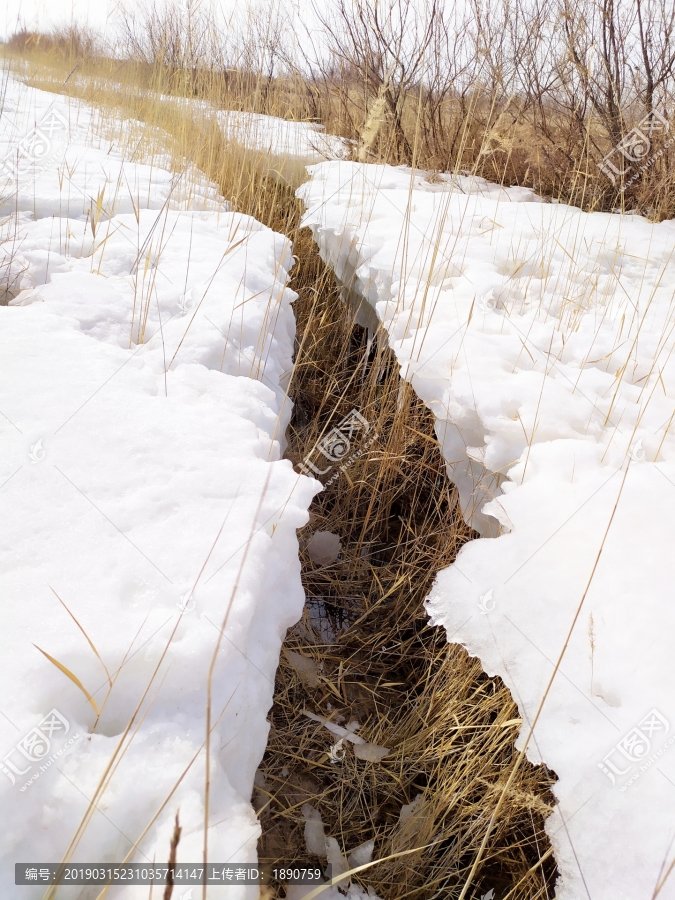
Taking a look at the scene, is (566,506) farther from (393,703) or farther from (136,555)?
(136,555)

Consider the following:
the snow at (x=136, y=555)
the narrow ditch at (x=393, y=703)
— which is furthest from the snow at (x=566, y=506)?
the snow at (x=136, y=555)

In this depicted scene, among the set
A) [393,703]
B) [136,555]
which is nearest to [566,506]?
[393,703]

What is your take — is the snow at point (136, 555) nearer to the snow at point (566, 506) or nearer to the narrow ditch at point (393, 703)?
the narrow ditch at point (393, 703)

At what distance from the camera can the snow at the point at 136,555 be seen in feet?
1.83

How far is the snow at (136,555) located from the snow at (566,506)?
388 millimetres

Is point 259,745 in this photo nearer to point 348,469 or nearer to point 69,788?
point 69,788

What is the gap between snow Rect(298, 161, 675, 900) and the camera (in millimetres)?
708

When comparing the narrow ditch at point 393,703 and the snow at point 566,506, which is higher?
the snow at point 566,506

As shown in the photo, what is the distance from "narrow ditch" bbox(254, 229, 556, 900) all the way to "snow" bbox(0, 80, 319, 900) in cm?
22

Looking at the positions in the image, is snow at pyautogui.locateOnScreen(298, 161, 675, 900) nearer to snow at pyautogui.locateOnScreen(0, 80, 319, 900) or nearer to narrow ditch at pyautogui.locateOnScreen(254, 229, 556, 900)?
narrow ditch at pyautogui.locateOnScreen(254, 229, 556, 900)

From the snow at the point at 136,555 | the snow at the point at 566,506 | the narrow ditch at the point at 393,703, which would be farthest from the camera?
the narrow ditch at the point at 393,703

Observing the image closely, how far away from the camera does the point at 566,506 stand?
3.44 ft

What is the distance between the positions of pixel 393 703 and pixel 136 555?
31.6 inches

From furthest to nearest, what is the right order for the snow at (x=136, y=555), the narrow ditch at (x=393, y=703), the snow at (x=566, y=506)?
the narrow ditch at (x=393, y=703)
the snow at (x=566, y=506)
the snow at (x=136, y=555)
